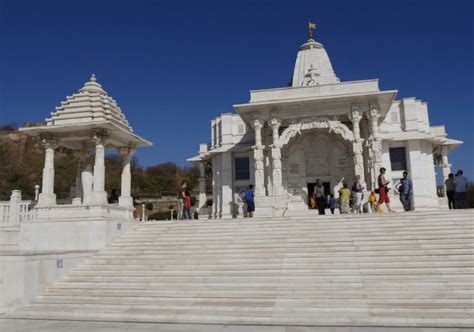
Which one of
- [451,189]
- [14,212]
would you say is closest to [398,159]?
[451,189]

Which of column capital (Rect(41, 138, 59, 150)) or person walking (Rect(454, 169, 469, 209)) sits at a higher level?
column capital (Rect(41, 138, 59, 150))

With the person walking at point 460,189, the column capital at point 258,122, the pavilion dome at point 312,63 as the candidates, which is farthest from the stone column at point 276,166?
the pavilion dome at point 312,63

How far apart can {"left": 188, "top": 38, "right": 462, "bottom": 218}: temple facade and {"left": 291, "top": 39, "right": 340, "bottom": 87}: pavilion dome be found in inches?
190

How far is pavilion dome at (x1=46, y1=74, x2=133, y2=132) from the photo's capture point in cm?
1490

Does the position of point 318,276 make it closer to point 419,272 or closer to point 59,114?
point 419,272

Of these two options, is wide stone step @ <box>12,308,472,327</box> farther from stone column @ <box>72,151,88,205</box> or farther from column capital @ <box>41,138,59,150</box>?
column capital @ <box>41,138,59,150</box>

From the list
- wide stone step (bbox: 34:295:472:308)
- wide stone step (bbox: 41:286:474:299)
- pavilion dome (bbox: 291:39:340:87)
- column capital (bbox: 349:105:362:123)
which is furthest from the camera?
pavilion dome (bbox: 291:39:340:87)

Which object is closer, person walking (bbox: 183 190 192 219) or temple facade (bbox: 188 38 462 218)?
person walking (bbox: 183 190 192 219)

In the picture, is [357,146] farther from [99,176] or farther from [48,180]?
[48,180]

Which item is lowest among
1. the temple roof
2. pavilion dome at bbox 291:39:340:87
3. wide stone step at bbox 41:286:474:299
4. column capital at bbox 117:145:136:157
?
wide stone step at bbox 41:286:474:299

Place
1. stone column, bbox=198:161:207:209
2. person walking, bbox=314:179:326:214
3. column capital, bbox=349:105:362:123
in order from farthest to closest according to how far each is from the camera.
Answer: stone column, bbox=198:161:207:209, column capital, bbox=349:105:362:123, person walking, bbox=314:179:326:214

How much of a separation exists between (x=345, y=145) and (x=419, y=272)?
14401mm

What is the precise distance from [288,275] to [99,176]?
332 inches

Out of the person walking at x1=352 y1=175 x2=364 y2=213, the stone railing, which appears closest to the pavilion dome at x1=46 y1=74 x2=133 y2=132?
the stone railing
